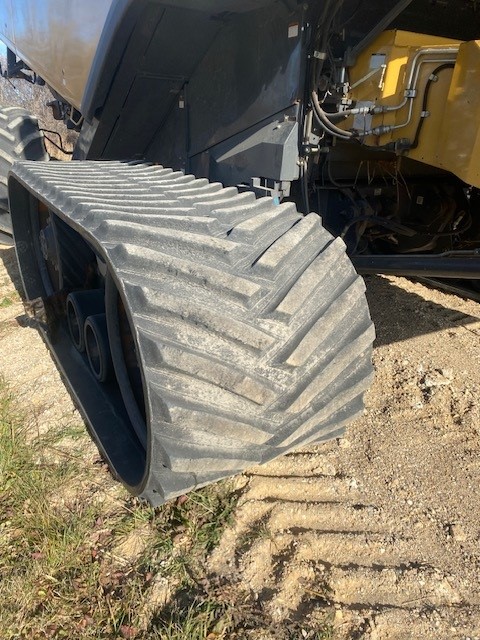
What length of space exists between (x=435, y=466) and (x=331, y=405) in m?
0.83

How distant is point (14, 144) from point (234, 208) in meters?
3.17

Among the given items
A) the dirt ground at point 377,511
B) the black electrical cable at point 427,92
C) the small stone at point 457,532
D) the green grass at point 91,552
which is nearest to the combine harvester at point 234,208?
the black electrical cable at point 427,92

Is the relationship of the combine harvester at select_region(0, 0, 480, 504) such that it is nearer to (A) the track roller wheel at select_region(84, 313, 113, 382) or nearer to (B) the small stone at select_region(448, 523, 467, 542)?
(A) the track roller wheel at select_region(84, 313, 113, 382)

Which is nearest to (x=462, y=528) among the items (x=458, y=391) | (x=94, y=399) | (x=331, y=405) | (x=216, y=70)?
(x=331, y=405)

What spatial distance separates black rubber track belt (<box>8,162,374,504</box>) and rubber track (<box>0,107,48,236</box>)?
9.11 ft

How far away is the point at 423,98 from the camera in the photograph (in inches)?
79.9

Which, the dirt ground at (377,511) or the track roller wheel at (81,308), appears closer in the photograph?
the dirt ground at (377,511)

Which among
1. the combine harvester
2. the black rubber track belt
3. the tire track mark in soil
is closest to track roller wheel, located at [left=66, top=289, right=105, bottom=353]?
the combine harvester

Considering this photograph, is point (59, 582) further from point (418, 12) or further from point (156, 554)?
point (418, 12)

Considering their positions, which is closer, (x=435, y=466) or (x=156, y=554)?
(x=156, y=554)

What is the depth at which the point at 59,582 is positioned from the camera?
1.70m

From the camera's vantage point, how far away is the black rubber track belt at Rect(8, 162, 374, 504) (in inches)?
56.4

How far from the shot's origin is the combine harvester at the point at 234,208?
1483mm

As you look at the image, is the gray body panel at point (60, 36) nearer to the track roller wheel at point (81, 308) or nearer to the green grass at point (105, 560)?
the track roller wheel at point (81, 308)
